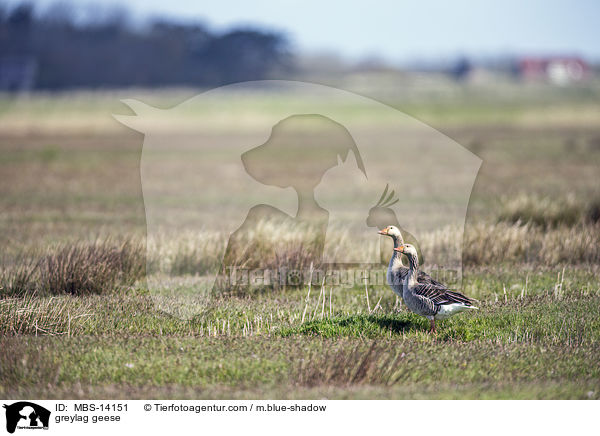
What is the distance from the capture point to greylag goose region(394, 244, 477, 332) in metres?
8.34

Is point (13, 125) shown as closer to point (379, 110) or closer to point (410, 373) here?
Result: point (379, 110)

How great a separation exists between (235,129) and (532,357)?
5180 centimetres

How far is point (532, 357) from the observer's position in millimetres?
7980

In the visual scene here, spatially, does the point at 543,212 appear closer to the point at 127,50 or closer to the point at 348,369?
the point at 348,369

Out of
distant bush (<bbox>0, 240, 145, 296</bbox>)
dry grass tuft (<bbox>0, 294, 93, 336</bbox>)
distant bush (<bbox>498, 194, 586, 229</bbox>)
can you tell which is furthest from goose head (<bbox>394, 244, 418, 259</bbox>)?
distant bush (<bbox>498, 194, 586, 229</bbox>)

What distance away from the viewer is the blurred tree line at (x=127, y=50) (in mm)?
76438

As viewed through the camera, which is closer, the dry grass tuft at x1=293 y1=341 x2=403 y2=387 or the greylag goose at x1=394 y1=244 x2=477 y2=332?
the dry grass tuft at x1=293 y1=341 x2=403 y2=387

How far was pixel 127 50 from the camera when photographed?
103 m

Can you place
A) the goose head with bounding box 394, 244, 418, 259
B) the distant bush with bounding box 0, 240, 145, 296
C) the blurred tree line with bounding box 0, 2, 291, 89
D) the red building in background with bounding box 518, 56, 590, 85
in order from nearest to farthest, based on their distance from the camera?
the goose head with bounding box 394, 244, 418, 259 < the distant bush with bounding box 0, 240, 145, 296 < the blurred tree line with bounding box 0, 2, 291, 89 < the red building in background with bounding box 518, 56, 590, 85

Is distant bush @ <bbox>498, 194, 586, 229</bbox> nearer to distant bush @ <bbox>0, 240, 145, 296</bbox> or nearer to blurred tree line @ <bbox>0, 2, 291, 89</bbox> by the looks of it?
distant bush @ <bbox>0, 240, 145, 296</bbox>

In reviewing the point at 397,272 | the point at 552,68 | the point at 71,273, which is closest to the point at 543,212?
the point at 397,272
